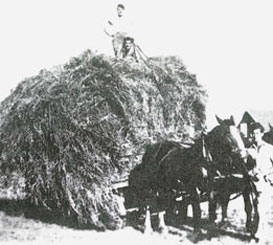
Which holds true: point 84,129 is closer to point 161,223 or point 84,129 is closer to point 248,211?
point 161,223

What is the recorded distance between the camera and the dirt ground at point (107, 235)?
20.4 ft

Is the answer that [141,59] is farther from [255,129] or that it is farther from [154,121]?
[255,129]

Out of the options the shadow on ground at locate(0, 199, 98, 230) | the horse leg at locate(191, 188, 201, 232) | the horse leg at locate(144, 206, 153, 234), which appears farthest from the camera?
the shadow on ground at locate(0, 199, 98, 230)

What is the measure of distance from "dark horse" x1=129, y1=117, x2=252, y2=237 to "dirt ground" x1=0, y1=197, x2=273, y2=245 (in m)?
0.28

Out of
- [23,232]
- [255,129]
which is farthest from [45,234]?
[255,129]

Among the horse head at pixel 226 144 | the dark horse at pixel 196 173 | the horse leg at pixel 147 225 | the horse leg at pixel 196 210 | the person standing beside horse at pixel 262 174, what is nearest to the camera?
the person standing beside horse at pixel 262 174

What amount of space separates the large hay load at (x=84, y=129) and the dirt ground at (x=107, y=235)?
0.22 meters

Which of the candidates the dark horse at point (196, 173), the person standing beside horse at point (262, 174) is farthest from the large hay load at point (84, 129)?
the person standing beside horse at point (262, 174)

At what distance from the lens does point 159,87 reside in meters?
7.10

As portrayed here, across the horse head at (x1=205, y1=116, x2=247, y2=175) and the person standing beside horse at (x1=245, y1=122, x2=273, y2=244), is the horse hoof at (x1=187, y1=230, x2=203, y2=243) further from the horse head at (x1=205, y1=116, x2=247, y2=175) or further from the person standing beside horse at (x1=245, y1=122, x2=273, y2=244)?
the horse head at (x1=205, y1=116, x2=247, y2=175)

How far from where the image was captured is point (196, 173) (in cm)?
654

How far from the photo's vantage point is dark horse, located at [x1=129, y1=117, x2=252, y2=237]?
6184 millimetres

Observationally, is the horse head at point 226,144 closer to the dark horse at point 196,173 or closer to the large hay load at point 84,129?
the dark horse at point 196,173

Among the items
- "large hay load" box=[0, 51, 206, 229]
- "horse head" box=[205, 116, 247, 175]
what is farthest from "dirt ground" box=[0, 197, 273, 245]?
"horse head" box=[205, 116, 247, 175]
